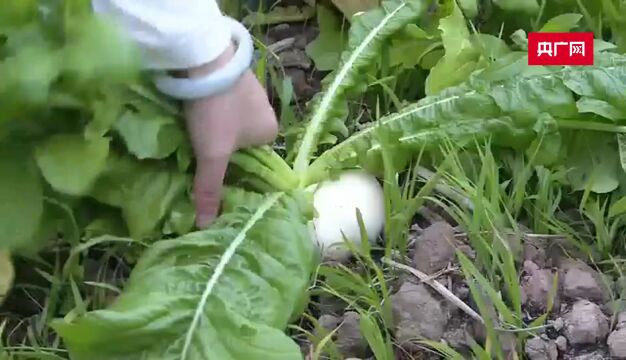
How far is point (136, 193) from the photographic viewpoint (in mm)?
1080

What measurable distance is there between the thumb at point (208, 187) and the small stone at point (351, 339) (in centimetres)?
19

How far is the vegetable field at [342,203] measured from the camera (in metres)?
0.93

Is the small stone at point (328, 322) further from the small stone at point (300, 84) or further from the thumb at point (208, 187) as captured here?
the small stone at point (300, 84)

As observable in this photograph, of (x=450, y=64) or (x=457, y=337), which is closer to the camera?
(x=457, y=337)

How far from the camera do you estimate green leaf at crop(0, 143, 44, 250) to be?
3.17ft

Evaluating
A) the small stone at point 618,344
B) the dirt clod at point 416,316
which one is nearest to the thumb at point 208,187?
the dirt clod at point 416,316

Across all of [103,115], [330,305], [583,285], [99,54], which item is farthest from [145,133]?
[583,285]

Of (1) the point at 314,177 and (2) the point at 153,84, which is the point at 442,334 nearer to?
(1) the point at 314,177

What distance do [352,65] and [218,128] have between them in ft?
0.97

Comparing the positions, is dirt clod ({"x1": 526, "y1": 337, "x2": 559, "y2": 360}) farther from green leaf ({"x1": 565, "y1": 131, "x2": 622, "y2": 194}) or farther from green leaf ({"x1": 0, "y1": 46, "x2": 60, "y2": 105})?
green leaf ({"x1": 0, "y1": 46, "x2": 60, "y2": 105})

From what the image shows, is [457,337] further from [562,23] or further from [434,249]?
[562,23]

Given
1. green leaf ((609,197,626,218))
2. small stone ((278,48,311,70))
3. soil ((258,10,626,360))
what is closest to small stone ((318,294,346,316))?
soil ((258,10,626,360))

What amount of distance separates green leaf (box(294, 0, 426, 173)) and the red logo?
0.52ft

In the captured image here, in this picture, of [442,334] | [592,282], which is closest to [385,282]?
[442,334]
